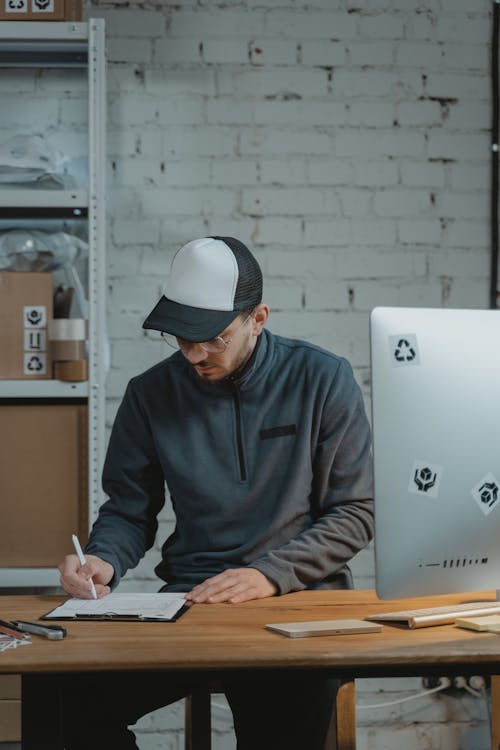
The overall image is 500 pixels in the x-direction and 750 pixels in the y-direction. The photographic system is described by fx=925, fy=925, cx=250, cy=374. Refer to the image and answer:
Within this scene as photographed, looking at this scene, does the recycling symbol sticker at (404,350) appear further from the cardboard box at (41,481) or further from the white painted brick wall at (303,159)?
the white painted brick wall at (303,159)

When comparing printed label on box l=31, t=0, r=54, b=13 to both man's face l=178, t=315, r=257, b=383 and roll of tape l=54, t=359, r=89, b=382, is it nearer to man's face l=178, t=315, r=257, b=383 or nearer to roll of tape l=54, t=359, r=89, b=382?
roll of tape l=54, t=359, r=89, b=382

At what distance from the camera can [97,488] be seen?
2.23 meters

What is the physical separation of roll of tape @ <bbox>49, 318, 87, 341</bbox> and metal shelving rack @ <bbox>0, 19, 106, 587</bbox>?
3 centimetres

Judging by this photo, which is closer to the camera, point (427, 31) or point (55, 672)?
point (55, 672)

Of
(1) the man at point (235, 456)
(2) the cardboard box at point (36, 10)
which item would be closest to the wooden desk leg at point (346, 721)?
(1) the man at point (235, 456)

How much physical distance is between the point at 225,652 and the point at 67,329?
1.24 m

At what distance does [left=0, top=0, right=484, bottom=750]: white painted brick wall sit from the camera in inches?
103

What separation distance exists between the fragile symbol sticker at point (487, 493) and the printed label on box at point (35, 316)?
1318 millimetres

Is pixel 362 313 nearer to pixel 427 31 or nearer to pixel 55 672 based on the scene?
pixel 427 31

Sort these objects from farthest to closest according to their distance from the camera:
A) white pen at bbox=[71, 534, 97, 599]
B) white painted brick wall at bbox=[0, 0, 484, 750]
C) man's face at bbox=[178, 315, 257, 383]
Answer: white painted brick wall at bbox=[0, 0, 484, 750]
man's face at bbox=[178, 315, 257, 383]
white pen at bbox=[71, 534, 97, 599]

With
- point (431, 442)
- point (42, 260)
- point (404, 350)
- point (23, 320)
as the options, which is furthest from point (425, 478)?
point (42, 260)

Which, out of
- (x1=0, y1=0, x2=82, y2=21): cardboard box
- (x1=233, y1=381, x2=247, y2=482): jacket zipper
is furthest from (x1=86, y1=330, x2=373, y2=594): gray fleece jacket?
(x1=0, y1=0, x2=82, y2=21): cardboard box

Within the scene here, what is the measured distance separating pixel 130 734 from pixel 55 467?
0.86m

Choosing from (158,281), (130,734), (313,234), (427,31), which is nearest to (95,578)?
(130,734)
